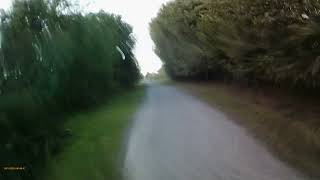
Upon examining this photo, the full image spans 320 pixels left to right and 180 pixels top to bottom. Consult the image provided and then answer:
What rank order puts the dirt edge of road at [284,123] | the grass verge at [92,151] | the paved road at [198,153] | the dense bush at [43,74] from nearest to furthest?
the paved road at [198,153]
the dirt edge of road at [284,123]
the grass verge at [92,151]
the dense bush at [43,74]

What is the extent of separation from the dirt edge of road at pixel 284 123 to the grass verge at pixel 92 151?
4.14 meters

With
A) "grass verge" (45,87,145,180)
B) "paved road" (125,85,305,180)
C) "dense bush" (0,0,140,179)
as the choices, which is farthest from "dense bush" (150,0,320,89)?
"dense bush" (0,0,140,179)

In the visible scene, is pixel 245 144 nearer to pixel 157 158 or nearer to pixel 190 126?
pixel 157 158

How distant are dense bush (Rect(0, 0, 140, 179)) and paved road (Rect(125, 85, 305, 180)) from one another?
9.56 feet

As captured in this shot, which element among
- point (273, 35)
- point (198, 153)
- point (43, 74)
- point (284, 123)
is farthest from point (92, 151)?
point (43, 74)

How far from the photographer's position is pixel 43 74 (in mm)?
24719

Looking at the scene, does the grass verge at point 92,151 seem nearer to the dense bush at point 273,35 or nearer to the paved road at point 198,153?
the paved road at point 198,153

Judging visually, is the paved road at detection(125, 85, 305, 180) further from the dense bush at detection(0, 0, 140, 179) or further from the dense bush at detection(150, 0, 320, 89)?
the dense bush at detection(0, 0, 140, 179)

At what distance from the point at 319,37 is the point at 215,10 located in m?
7.61

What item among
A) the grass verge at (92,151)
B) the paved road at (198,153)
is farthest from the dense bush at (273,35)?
the grass verge at (92,151)

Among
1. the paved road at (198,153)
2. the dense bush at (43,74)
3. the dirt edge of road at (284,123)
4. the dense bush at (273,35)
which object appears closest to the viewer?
the paved road at (198,153)

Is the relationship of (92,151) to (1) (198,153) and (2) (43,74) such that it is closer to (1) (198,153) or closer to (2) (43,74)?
(1) (198,153)

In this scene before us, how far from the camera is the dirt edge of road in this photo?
12.3 metres

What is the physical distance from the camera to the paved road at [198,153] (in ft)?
38.3
